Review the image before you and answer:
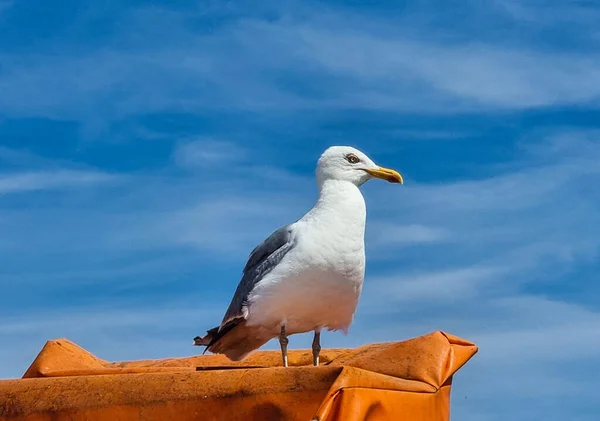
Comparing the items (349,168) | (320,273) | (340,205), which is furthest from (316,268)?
(349,168)

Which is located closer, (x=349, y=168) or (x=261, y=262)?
(x=261, y=262)

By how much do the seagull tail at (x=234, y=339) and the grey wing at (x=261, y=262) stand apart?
0.09 m

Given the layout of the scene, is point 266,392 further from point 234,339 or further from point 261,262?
point 234,339

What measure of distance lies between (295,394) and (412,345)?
3.98 feet

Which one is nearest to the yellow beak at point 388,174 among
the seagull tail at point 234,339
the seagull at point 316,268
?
the seagull at point 316,268

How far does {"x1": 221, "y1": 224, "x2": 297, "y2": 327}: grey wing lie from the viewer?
22.1ft

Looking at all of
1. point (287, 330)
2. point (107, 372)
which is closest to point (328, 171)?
point (287, 330)

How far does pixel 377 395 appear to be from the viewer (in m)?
5.01

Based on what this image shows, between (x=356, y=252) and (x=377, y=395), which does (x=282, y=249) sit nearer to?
(x=356, y=252)

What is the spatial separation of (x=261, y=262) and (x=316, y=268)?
1.81ft

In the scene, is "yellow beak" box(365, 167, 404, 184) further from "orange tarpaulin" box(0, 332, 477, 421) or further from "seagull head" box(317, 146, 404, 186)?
"orange tarpaulin" box(0, 332, 477, 421)

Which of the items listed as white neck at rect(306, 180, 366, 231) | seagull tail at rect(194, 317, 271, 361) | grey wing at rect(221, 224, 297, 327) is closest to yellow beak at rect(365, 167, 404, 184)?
white neck at rect(306, 180, 366, 231)

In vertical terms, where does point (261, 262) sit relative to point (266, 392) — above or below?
above

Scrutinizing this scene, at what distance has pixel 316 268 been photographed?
21.4 feet
